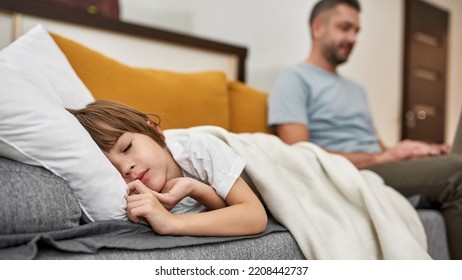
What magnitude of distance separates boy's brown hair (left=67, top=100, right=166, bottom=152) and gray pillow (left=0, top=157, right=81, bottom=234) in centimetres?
11

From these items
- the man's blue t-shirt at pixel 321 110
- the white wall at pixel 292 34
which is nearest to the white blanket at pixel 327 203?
the man's blue t-shirt at pixel 321 110

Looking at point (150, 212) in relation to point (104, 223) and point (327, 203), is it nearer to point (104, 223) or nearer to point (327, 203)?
point (104, 223)

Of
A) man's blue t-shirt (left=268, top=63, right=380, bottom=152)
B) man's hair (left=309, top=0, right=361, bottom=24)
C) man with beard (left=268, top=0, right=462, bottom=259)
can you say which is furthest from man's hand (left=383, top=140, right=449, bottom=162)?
man's hair (left=309, top=0, right=361, bottom=24)

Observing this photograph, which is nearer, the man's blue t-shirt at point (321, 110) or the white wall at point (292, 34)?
the man's blue t-shirt at point (321, 110)

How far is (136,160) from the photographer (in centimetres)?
81

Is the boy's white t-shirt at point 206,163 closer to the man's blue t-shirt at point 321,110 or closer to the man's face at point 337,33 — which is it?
the man's blue t-shirt at point 321,110

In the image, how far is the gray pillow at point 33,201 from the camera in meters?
0.61

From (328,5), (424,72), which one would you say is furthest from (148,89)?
(424,72)

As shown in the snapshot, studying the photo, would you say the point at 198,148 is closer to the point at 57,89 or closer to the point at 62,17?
the point at 57,89

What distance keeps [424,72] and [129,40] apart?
2278mm

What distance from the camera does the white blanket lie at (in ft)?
2.90

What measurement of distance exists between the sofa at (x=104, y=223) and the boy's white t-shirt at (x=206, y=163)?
11cm

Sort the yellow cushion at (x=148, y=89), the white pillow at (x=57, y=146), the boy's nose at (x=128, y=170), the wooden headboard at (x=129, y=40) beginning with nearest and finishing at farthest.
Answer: the white pillow at (x=57, y=146) → the boy's nose at (x=128, y=170) → the yellow cushion at (x=148, y=89) → the wooden headboard at (x=129, y=40)

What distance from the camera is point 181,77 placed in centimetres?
128
